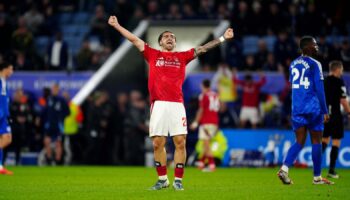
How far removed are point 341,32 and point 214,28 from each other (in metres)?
3.97

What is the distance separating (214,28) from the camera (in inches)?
1115

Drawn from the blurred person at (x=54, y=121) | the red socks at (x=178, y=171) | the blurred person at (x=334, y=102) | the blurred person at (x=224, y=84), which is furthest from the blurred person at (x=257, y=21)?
the red socks at (x=178, y=171)

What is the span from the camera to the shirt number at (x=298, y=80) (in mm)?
14820

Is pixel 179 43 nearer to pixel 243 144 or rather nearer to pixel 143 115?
pixel 143 115

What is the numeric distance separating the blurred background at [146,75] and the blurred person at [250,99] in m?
0.13

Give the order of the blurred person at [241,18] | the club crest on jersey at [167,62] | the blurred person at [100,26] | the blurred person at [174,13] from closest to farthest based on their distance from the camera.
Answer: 1. the club crest on jersey at [167,62]
2. the blurred person at [241,18]
3. the blurred person at [174,13]
4. the blurred person at [100,26]

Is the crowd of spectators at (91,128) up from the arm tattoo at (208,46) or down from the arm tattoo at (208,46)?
down

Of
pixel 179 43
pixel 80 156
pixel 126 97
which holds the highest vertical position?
pixel 179 43

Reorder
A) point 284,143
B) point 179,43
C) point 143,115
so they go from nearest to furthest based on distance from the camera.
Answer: point 284,143, point 143,115, point 179,43

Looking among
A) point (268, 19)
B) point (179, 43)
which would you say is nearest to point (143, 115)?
point (179, 43)

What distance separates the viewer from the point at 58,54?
28.0m

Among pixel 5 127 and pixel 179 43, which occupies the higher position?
pixel 179 43

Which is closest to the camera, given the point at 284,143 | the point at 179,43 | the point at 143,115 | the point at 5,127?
the point at 5,127

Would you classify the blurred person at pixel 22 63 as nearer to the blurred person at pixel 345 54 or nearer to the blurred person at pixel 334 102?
the blurred person at pixel 345 54
